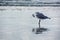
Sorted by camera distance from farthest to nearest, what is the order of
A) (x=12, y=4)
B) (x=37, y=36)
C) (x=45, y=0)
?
(x=12, y=4), (x=45, y=0), (x=37, y=36)

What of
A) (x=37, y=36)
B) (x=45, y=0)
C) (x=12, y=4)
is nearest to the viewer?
(x=37, y=36)

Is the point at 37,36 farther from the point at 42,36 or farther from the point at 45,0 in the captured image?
the point at 45,0

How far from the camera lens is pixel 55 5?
20.4 feet

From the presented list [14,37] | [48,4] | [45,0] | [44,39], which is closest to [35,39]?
[44,39]

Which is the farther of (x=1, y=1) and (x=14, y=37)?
(x=1, y=1)

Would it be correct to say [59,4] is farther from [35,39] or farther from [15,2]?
[35,39]

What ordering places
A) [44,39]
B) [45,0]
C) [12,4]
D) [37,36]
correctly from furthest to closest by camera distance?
1. [12,4]
2. [45,0]
3. [37,36]
4. [44,39]

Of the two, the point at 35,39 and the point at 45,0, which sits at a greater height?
the point at 45,0

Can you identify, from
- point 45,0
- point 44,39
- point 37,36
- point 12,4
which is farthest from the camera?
point 12,4

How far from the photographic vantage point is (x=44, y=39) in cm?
204

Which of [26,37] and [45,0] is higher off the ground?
[45,0]

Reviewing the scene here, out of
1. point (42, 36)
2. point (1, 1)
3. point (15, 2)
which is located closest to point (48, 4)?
point (15, 2)

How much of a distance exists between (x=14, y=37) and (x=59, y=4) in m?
4.54

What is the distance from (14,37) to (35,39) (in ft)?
0.98
